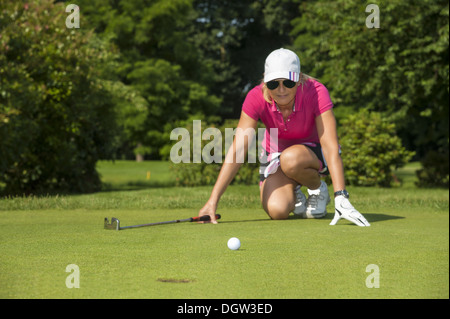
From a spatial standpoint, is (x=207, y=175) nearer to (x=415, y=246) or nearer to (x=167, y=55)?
(x=415, y=246)

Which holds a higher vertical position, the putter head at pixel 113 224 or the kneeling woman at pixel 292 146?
the kneeling woman at pixel 292 146

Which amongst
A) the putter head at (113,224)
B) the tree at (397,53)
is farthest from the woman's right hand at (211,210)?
the tree at (397,53)

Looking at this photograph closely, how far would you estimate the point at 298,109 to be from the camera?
6797mm

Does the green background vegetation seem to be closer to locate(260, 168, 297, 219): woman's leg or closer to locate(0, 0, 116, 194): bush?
locate(0, 0, 116, 194): bush

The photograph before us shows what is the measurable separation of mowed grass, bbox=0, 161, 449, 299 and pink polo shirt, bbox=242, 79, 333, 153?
1082 mm

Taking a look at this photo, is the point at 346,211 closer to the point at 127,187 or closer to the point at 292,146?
the point at 292,146

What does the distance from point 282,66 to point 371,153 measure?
10.1 m

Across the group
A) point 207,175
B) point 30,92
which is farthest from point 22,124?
point 207,175

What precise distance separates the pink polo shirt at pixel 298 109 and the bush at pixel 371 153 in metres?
8.66


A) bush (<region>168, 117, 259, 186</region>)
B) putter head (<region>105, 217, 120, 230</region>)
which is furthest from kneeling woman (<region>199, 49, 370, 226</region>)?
bush (<region>168, 117, 259, 186</region>)

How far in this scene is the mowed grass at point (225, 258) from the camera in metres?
3.28

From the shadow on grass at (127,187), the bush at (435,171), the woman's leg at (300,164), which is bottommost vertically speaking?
the shadow on grass at (127,187)

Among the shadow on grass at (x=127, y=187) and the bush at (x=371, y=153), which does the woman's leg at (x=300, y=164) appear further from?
the bush at (x=371, y=153)
